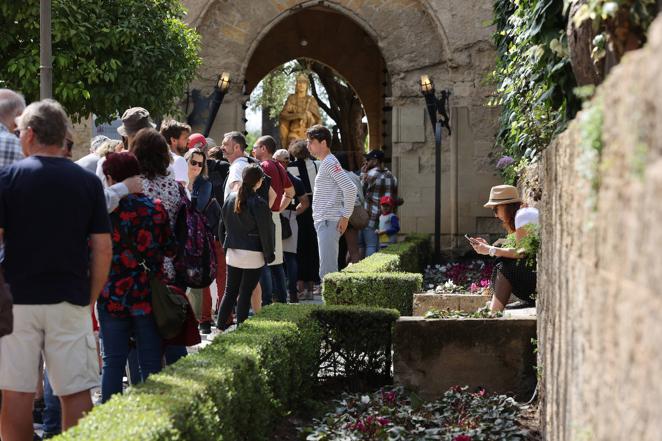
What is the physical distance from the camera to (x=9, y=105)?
557 centimetres

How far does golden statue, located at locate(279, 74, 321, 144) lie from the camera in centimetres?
2419

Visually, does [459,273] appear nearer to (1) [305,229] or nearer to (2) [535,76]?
(1) [305,229]

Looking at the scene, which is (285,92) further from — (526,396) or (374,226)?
(526,396)

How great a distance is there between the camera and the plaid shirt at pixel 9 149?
526 centimetres

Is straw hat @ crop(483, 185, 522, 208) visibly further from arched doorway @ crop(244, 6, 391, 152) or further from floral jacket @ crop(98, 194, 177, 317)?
arched doorway @ crop(244, 6, 391, 152)

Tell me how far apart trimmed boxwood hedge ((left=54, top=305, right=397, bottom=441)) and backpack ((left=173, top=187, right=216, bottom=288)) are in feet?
1.15

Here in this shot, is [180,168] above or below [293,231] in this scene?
above

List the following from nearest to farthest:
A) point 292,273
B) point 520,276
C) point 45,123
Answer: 1. point 45,123
2. point 520,276
3. point 292,273

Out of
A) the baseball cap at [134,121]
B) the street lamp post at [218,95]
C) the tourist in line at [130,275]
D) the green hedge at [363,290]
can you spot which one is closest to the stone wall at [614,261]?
the tourist in line at [130,275]

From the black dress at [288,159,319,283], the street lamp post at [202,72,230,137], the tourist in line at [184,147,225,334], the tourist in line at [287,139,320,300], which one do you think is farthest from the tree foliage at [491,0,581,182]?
the street lamp post at [202,72,230,137]

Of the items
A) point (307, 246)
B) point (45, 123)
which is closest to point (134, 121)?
point (45, 123)

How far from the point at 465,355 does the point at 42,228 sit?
2.89m

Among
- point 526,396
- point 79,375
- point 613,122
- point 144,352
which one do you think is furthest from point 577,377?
point 526,396

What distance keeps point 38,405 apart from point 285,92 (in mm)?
28259
